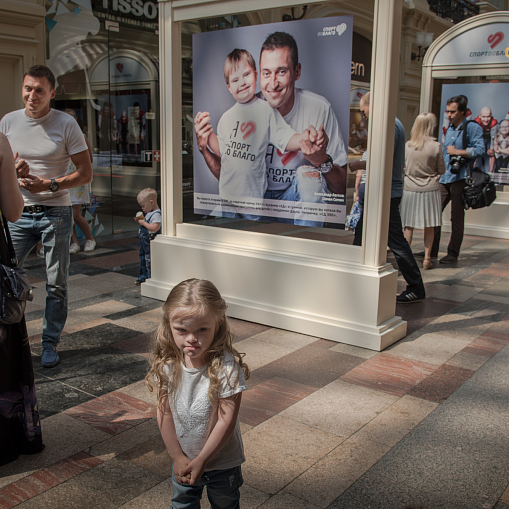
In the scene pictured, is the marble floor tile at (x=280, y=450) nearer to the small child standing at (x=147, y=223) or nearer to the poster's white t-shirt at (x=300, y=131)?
the poster's white t-shirt at (x=300, y=131)

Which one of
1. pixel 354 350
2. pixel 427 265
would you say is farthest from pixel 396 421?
pixel 427 265

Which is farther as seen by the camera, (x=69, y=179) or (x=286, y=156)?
(x=286, y=156)

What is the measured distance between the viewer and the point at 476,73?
31.0 ft

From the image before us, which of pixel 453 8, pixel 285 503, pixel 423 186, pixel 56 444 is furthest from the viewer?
pixel 453 8

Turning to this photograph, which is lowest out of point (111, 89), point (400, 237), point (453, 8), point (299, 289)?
point (299, 289)

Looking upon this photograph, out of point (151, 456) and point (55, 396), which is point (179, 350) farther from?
point (55, 396)

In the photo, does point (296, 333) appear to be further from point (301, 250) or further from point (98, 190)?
point (98, 190)

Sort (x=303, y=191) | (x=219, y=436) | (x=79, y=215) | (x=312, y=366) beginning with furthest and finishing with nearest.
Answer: (x=79, y=215), (x=303, y=191), (x=312, y=366), (x=219, y=436)

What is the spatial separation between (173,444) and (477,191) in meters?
6.72

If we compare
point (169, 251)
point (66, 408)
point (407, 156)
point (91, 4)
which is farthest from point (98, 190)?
point (66, 408)

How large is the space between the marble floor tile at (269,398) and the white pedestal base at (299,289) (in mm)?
958

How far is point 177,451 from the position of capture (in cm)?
182

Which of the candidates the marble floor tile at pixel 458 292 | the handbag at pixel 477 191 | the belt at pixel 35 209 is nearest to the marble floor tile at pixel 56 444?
the belt at pixel 35 209

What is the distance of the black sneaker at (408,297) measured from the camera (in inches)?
221
